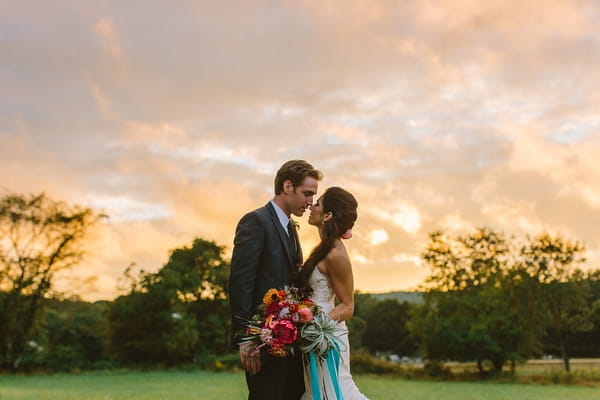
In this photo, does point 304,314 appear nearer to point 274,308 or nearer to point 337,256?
point 274,308

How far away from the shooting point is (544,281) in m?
42.2

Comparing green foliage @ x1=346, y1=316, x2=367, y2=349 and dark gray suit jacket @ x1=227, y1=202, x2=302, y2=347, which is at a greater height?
green foliage @ x1=346, y1=316, x2=367, y2=349

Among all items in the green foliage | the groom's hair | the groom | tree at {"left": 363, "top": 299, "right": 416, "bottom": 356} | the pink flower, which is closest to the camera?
the pink flower

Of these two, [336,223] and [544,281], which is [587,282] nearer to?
[544,281]

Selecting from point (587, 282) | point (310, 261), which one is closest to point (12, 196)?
point (587, 282)

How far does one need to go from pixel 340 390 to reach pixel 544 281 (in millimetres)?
38466

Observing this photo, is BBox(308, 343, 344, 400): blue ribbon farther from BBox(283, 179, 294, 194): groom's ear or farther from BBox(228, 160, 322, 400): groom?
BBox(283, 179, 294, 194): groom's ear

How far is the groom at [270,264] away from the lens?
6.25 metres

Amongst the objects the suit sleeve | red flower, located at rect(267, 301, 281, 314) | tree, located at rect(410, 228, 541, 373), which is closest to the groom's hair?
the suit sleeve

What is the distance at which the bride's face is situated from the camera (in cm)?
678

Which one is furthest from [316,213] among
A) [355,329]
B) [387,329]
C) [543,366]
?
[387,329]

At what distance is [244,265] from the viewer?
630 cm

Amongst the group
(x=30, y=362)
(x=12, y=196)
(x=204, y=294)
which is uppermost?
(x=12, y=196)

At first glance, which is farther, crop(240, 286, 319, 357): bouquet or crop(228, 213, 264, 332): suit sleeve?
crop(228, 213, 264, 332): suit sleeve
